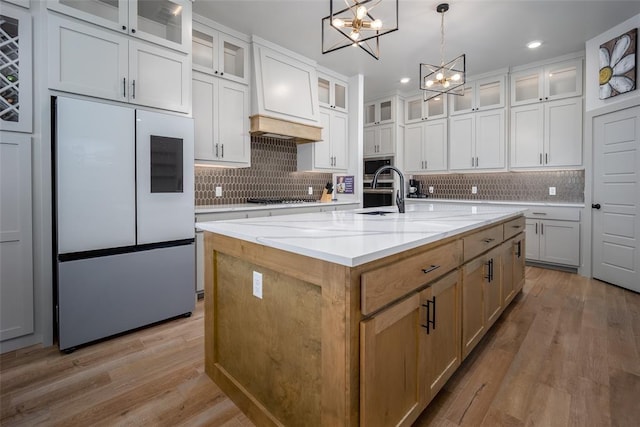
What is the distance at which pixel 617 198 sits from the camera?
3590mm

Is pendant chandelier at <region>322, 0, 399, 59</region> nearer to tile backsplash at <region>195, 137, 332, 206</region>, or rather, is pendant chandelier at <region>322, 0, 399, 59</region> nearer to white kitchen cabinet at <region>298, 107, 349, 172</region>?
white kitchen cabinet at <region>298, 107, 349, 172</region>

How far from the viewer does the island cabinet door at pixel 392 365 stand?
3.58 ft

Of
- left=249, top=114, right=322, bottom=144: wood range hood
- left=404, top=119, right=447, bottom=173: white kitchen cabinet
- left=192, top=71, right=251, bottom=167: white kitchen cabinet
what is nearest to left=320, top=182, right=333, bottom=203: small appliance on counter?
left=249, top=114, right=322, bottom=144: wood range hood

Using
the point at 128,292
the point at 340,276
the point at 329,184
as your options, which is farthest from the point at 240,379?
the point at 329,184

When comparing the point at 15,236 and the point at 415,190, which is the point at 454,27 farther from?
the point at 15,236

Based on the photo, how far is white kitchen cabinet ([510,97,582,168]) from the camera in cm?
423

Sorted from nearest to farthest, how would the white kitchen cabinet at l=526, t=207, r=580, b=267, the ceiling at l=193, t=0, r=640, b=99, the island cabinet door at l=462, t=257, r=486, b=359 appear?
1. the island cabinet door at l=462, t=257, r=486, b=359
2. the ceiling at l=193, t=0, r=640, b=99
3. the white kitchen cabinet at l=526, t=207, r=580, b=267

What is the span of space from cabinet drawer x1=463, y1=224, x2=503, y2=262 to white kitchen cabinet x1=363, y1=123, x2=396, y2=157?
369cm

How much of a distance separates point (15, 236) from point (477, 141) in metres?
5.54

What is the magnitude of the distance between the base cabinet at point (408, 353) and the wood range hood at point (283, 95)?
289 centimetres

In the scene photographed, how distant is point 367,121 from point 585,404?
17.7 ft

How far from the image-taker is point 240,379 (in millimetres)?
1622

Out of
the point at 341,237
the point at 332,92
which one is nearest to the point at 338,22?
the point at 341,237

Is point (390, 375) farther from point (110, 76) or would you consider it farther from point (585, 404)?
point (110, 76)
